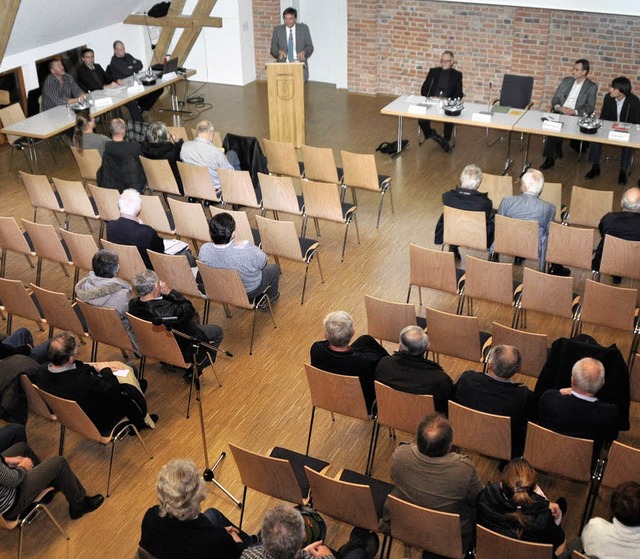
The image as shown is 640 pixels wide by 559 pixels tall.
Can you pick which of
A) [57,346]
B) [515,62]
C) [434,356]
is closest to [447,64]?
[515,62]

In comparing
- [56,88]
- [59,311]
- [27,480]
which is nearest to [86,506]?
[27,480]

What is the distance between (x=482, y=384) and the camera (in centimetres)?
459

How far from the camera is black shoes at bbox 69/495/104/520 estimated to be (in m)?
4.80

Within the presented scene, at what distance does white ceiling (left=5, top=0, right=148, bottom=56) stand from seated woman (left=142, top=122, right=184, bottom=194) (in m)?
3.22

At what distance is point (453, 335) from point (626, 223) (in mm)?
2164

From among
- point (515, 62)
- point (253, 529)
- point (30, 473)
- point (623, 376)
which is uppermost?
point (515, 62)

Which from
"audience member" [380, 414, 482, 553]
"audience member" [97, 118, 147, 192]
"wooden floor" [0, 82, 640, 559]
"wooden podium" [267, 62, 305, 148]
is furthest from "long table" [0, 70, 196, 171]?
"audience member" [380, 414, 482, 553]

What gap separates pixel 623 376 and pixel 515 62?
8.32 metres

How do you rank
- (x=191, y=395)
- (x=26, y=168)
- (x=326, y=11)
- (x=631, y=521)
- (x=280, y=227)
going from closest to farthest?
(x=631, y=521) → (x=191, y=395) → (x=280, y=227) → (x=26, y=168) → (x=326, y=11)

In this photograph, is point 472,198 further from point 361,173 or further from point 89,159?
point 89,159

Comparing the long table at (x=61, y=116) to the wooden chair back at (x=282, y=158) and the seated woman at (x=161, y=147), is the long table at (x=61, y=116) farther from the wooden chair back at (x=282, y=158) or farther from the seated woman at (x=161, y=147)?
the wooden chair back at (x=282, y=158)

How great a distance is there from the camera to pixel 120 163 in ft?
27.4

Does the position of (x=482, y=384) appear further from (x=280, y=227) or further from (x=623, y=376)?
(x=280, y=227)

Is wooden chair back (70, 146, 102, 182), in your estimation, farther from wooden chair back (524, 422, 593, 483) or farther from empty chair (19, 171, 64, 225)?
wooden chair back (524, 422, 593, 483)
